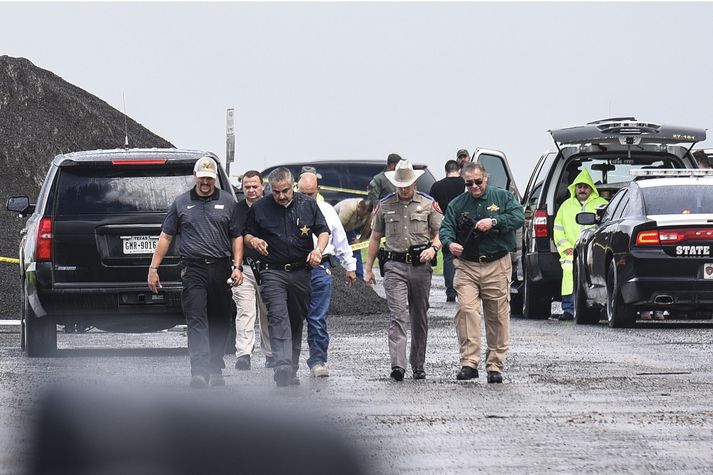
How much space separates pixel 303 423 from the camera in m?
2.11

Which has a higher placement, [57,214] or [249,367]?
[57,214]

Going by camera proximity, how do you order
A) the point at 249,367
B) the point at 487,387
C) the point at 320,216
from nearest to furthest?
the point at 487,387 → the point at 320,216 → the point at 249,367

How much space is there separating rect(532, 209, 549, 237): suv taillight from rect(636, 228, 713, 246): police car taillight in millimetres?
2858

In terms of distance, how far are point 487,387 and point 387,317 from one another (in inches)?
442

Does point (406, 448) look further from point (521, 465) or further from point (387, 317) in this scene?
point (387, 317)

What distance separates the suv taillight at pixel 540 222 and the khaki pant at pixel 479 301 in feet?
25.2

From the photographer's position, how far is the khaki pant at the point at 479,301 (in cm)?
1203

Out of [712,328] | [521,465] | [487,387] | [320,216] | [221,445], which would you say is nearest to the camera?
[221,445]

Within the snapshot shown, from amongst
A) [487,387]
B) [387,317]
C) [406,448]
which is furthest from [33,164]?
[406,448]

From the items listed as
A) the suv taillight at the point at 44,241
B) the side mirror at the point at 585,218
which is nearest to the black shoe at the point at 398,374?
the suv taillight at the point at 44,241

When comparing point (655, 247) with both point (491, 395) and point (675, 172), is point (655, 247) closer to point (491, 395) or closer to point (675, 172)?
point (675, 172)

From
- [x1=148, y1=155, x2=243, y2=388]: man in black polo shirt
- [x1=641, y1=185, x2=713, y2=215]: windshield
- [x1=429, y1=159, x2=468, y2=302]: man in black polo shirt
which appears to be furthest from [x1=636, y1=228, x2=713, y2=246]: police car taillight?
[x1=148, y1=155, x2=243, y2=388]: man in black polo shirt

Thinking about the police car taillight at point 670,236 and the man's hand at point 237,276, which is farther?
the police car taillight at point 670,236

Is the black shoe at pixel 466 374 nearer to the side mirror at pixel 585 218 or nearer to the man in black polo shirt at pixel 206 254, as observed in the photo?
the man in black polo shirt at pixel 206 254
